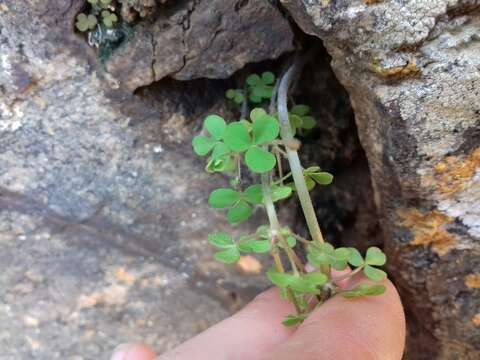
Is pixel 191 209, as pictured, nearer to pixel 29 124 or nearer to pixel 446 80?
pixel 29 124

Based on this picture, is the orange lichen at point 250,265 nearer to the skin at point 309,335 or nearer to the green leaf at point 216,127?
the skin at point 309,335

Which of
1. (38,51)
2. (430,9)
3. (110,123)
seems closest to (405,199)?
(430,9)

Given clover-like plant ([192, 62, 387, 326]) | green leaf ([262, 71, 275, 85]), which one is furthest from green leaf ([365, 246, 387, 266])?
green leaf ([262, 71, 275, 85])

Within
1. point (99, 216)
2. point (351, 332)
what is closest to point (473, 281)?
point (351, 332)

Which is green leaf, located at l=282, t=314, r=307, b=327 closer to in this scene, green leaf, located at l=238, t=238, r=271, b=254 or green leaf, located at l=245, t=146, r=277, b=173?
green leaf, located at l=238, t=238, r=271, b=254

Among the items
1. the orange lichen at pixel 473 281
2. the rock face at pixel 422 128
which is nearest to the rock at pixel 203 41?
the rock face at pixel 422 128
